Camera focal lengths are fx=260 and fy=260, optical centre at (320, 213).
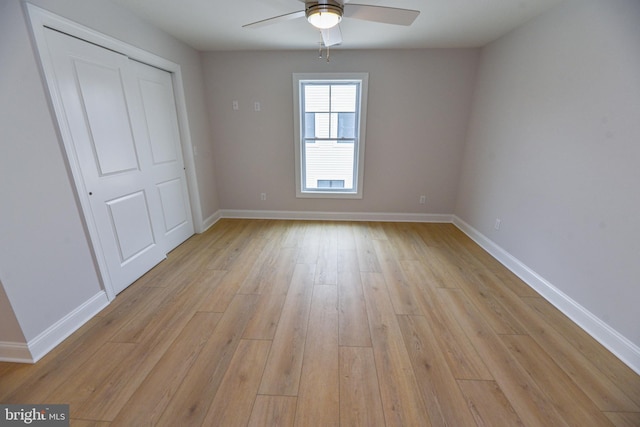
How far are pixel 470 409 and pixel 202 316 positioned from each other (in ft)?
5.90

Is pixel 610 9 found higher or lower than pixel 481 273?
higher

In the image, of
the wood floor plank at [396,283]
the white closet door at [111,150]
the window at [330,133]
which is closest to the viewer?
the white closet door at [111,150]

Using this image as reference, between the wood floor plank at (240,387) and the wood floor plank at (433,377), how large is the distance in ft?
3.01

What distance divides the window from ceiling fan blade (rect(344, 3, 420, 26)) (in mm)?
1623

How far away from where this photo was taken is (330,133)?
380 cm

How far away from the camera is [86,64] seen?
1.92 meters

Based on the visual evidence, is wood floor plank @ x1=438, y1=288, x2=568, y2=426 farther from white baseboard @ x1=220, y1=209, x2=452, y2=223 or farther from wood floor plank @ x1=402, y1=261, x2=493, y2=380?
white baseboard @ x1=220, y1=209, x2=452, y2=223

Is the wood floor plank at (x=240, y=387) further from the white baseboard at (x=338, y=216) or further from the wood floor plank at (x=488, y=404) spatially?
the white baseboard at (x=338, y=216)

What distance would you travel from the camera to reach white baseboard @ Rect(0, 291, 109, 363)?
156 centimetres

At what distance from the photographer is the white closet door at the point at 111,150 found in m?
1.82

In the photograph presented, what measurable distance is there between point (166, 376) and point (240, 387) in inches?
17.7

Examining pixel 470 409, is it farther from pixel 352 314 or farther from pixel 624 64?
pixel 624 64

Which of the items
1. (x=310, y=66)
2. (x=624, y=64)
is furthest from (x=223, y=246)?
(x=624, y=64)

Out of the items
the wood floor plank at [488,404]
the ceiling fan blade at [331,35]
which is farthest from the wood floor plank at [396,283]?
the ceiling fan blade at [331,35]
